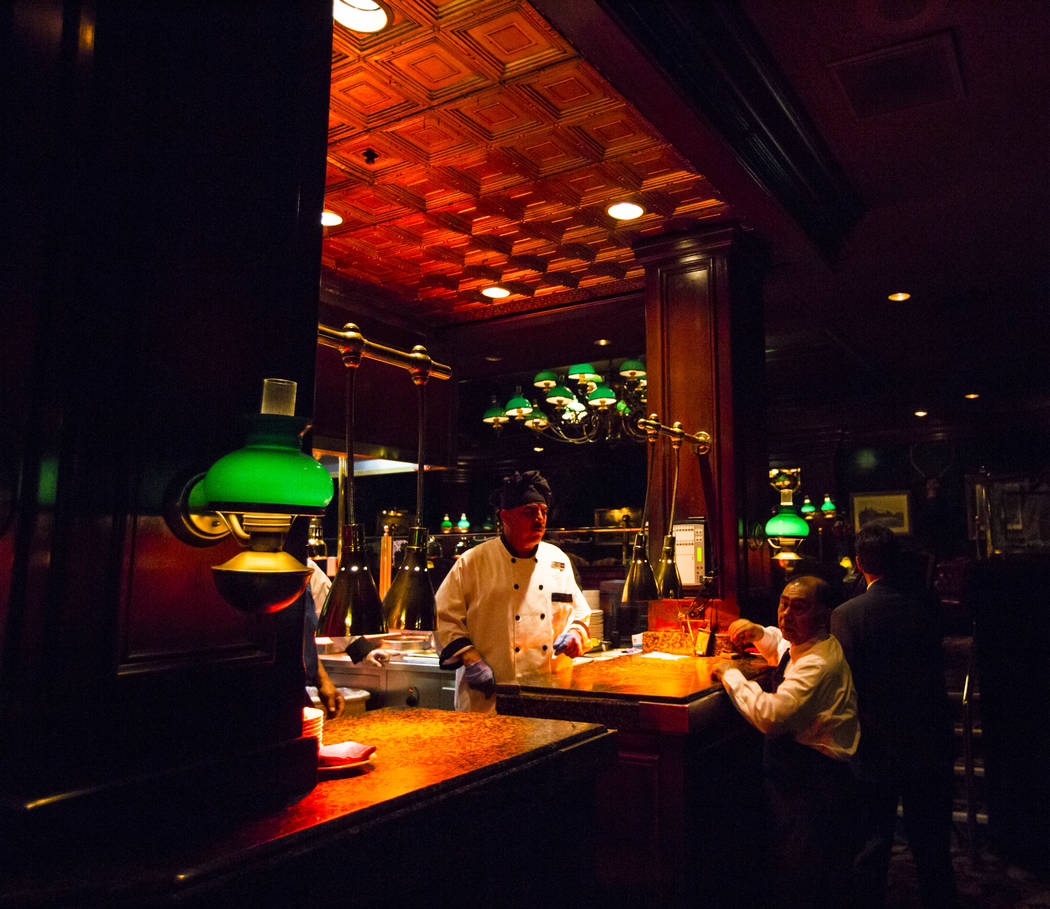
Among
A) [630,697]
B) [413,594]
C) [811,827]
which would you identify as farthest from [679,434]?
[413,594]

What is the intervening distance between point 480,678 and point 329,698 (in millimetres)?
712

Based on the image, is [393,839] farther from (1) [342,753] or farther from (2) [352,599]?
(2) [352,599]

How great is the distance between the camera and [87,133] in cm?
147

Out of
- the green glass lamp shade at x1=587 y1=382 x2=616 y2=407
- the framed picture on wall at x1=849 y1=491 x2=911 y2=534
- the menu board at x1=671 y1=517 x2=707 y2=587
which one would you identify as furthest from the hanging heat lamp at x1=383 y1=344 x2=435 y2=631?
the framed picture on wall at x1=849 y1=491 x2=911 y2=534

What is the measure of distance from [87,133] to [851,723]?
10.4 feet

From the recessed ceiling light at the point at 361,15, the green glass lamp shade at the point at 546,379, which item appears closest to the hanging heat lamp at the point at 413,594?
the recessed ceiling light at the point at 361,15

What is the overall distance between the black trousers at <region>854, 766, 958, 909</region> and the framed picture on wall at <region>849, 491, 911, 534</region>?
27.5ft

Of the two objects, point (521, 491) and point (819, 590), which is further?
point (521, 491)

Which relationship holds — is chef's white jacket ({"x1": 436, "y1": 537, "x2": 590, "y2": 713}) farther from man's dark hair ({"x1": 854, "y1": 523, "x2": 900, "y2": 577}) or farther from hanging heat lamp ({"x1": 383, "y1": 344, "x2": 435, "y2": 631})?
hanging heat lamp ({"x1": 383, "y1": 344, "x2": 435, "y2": 631})

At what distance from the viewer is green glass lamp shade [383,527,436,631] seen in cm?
193

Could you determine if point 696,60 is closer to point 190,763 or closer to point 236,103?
point 236,103

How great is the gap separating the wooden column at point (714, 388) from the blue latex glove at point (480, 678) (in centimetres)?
166

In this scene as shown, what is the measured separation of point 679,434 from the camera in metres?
4.67

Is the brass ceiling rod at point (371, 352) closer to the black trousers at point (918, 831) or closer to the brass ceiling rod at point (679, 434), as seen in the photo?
the brass ceiling rod at point (679, 434)
